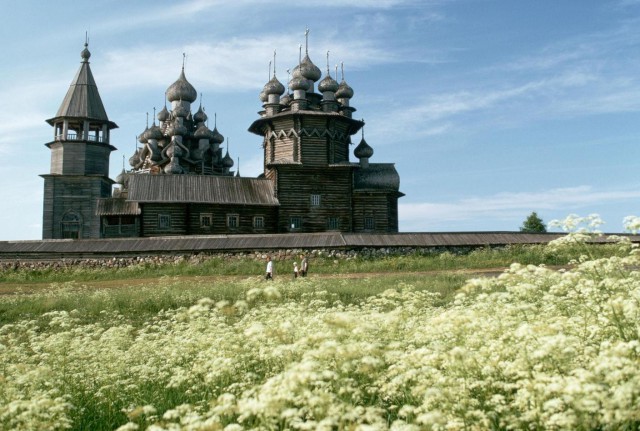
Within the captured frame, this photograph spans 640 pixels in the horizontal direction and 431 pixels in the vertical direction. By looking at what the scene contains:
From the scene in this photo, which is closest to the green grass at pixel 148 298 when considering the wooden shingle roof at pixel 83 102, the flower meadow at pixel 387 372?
the flower meadow at pixel 387 372

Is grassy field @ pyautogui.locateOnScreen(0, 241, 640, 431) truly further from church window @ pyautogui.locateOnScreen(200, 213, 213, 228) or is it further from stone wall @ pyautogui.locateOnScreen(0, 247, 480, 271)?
church window @ pyautogui.locateOnScreen(200, 213, 213, 228)

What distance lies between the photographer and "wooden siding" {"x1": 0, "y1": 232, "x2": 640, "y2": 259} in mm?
28078

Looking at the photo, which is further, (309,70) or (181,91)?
(181,91)

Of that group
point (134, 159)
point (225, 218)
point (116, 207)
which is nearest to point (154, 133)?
point (134, 159)

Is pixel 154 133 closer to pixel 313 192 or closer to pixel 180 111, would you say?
pixel 180 111

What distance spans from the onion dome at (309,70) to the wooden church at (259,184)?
0.07 m

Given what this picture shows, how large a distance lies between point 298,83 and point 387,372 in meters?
33.6

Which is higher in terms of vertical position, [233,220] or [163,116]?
[163,116]

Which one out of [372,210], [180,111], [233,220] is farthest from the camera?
[180,111]

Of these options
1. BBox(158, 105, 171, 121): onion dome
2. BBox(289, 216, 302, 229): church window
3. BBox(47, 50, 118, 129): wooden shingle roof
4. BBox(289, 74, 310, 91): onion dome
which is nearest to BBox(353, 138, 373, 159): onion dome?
BBox(289, 74, 310, 91): onion dome

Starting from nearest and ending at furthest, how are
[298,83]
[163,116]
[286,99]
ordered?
1. [298,83]
2. [286,99]
3. [163,116]

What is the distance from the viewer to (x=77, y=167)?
3938 centimetres

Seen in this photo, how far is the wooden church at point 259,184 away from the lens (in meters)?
35.3

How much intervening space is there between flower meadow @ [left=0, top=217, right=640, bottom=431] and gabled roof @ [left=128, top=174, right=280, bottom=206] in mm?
27109
